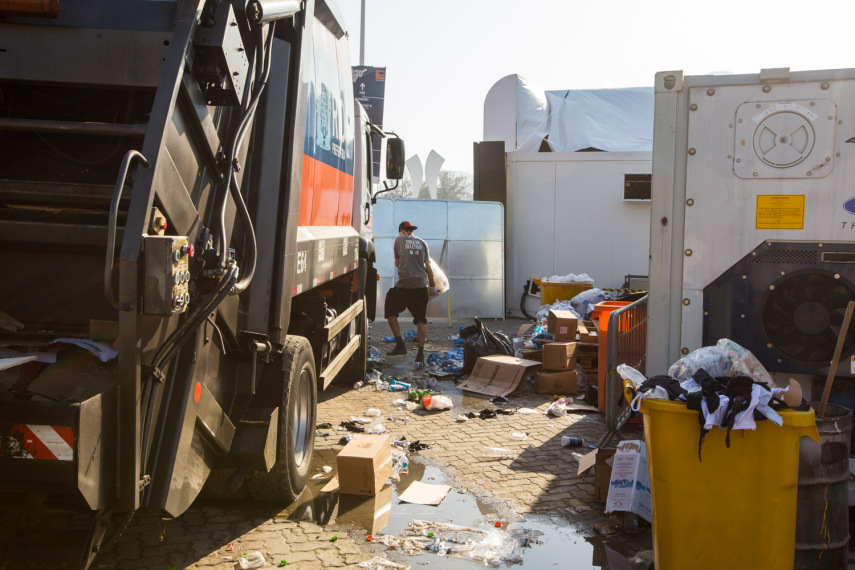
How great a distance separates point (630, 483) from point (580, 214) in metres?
11.1

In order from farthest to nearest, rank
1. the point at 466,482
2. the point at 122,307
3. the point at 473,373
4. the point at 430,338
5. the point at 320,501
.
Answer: the point at 430,338 → the point at 473,373 → the point at 466,482 → the point at 320,501 → the point at 122,307

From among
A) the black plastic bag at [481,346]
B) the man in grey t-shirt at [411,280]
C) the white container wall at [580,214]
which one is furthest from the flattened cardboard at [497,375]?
the white container wall at [580,214]

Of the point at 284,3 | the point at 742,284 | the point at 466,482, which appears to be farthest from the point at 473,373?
the point at 284,3

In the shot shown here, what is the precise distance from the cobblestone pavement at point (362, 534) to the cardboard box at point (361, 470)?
0.26 metres

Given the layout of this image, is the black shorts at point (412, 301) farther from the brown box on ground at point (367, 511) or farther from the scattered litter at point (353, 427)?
the brown box on ground at point (367, 511)

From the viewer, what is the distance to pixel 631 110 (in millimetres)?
17172

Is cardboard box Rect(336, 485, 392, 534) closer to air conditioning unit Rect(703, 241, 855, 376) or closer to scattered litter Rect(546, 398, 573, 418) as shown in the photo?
air conditioning unit Rect(703, 241, 855, 376)

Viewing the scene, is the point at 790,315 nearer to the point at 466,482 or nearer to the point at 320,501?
the point at 466,482

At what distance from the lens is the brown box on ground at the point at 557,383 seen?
796cm

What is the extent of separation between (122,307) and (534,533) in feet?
8.95

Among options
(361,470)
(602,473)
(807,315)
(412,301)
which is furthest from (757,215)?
(412,301)

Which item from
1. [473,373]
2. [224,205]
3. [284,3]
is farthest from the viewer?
[473,373]

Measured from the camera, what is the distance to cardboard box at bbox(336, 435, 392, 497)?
15.1 feet

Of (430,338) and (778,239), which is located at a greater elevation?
(778,239)
